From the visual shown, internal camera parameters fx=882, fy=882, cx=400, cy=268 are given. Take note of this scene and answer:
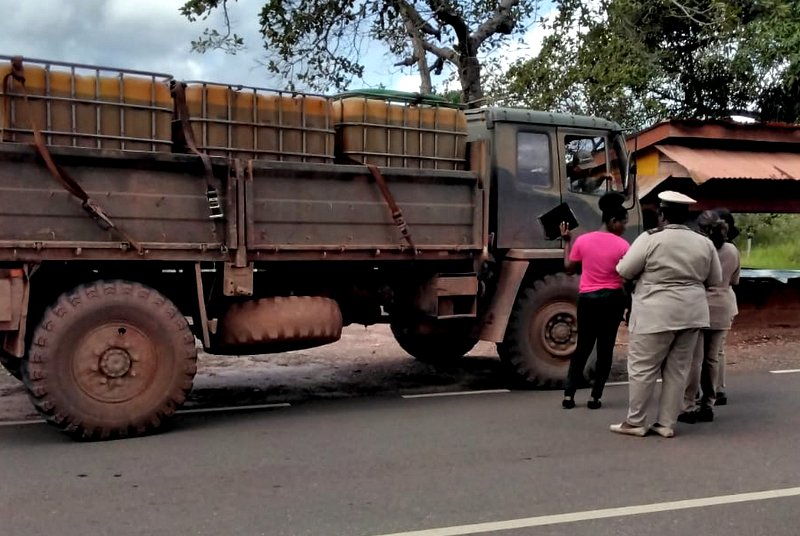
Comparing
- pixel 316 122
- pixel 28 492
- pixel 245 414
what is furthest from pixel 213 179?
pixel 28 492

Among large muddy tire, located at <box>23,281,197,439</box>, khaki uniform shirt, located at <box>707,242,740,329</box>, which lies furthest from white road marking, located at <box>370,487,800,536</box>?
large muddy tire, located at <box>23,281,197,439</box>

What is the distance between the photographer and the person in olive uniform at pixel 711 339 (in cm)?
696

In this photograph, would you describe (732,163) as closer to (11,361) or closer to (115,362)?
(115,362)

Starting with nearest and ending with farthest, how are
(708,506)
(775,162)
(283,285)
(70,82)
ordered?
(708,506) → (70,82) → (283,285) → (775,162)

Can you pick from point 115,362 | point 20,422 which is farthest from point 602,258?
point 20,422

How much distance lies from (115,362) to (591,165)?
5.03m

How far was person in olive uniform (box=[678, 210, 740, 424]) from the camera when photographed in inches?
274

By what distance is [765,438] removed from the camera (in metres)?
6.42

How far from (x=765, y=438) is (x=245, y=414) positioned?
405 centimetres

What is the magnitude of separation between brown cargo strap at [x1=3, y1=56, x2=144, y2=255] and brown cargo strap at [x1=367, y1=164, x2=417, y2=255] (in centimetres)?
208

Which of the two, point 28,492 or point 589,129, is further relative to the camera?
point 589,129

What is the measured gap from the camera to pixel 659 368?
255 inches

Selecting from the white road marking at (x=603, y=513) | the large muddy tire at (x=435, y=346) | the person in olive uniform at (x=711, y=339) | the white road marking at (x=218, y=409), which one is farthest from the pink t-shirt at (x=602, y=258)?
the white road marking at (x=218, y=409)

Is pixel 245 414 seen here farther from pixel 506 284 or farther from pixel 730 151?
pixel 730 151
